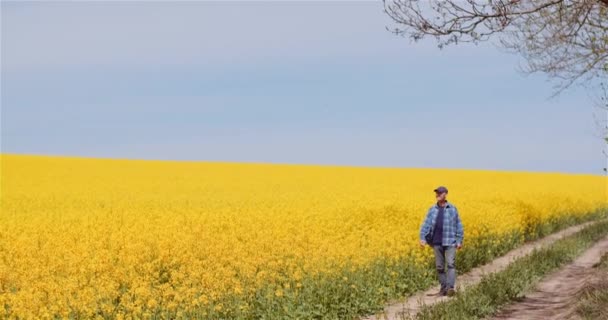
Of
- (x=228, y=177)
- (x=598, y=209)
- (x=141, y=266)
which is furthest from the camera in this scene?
(x=228, y=177)

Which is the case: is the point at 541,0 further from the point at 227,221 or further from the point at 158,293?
the point at 227,221

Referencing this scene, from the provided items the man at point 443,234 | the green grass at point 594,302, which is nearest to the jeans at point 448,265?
the man at point 443,234

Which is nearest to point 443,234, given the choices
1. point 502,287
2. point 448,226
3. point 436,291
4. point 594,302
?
point 448,226

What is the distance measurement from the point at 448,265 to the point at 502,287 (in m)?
1.16

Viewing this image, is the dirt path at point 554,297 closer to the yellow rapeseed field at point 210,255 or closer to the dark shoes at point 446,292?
the dark shoes at point 446,292

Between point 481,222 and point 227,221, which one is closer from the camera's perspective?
point 227,221

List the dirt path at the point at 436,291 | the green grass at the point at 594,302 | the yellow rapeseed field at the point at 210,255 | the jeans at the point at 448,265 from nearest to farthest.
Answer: the green grass at the point at 594,302, the yellow rapeseed field at the point at 210,255, the dirt path at the point at 436,291, the jeans at the point at 448,265

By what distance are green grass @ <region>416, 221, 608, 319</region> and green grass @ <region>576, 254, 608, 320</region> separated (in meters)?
1.32

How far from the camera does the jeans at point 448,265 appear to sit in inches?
A: 568

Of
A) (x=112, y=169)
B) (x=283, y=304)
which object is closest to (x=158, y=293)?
(x=283, y=304)

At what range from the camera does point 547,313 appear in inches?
496

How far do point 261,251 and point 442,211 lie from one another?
11.0 ft

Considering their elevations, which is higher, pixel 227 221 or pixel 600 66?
pixel 600 66

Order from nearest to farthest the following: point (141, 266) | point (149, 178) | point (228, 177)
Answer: point (141, 266) → point (149, 178) → point (228, 177)
